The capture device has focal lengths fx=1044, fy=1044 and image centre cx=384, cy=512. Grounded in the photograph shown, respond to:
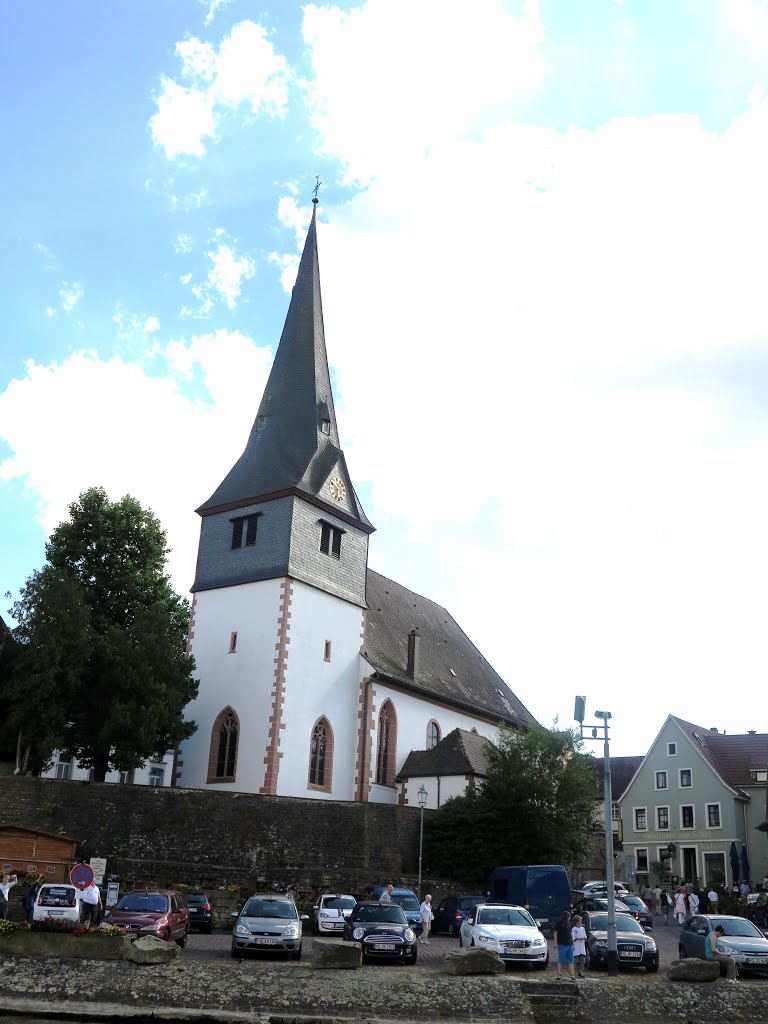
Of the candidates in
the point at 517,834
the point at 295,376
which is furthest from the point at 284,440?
the point at 517,834

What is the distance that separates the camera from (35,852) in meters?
29.5

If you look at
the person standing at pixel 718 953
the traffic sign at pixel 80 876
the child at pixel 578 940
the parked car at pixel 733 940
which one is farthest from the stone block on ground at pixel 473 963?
the traffic sign at pixel 80 876

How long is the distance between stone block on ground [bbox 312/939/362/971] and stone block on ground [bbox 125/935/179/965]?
2375mm

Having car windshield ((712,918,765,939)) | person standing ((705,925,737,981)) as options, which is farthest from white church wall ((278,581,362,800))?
person standing ((705,925,737,981))

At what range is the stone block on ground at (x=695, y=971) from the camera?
18186 millimetres

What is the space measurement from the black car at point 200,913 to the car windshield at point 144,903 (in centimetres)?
451

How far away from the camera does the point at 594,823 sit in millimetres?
40625

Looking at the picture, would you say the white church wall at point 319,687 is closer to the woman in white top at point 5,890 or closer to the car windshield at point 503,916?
the woman in white top at point 5,890

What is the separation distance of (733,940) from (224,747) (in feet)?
76.5

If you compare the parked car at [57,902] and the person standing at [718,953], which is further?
the parked car at [57,902]

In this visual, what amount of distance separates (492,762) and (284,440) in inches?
660

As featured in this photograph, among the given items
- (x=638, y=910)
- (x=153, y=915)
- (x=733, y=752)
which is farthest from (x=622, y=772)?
(x=153, y=915)

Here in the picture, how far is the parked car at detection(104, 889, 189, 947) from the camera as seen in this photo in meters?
22.1

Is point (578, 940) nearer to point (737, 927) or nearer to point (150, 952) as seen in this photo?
point (737, 927)
